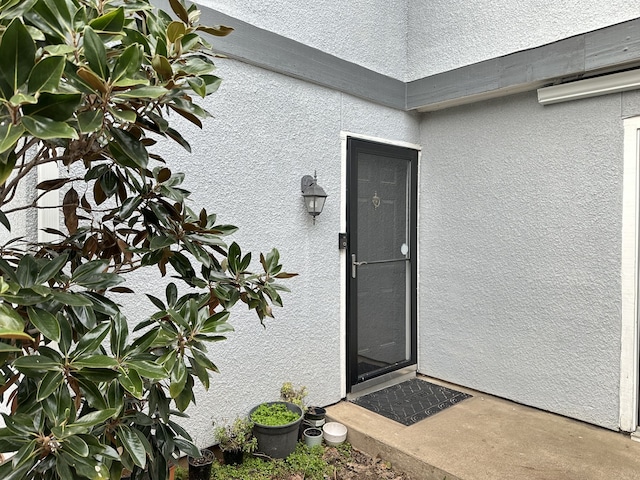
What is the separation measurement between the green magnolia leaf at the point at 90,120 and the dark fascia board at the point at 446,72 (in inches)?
85.5

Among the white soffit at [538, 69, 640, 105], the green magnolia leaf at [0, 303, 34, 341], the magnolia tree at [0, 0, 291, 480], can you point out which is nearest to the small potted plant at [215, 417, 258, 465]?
the magnolia tree at [0, 0, 291, 480]

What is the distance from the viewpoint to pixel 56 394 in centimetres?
102

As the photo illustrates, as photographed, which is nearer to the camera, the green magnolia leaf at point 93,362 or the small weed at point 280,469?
the green magnolia leaf at point 93,362

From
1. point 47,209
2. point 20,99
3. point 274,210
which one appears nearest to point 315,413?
point 274,210

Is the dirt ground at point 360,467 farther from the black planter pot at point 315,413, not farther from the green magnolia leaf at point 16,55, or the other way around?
the green magnolia leaf at point 16,55

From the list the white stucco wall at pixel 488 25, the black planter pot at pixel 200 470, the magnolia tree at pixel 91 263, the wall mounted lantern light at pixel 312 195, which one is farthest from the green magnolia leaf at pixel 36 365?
the white stucco wall at pixel 488 25

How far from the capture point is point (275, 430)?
3.16 metres

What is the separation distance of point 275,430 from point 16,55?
2.89 metres

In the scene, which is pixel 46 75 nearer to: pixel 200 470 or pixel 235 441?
pixel 200 470

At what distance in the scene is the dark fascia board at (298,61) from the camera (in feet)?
10.4

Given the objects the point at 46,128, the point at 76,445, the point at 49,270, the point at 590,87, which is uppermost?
the point at 590,87

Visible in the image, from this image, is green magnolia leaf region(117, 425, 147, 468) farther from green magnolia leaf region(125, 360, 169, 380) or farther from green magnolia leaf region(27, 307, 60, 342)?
green magnolia leaf region(27, 307, 60, 342)

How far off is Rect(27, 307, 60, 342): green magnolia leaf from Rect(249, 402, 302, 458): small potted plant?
8.00 ft

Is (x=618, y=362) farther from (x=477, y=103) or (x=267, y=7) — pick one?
(x=267, y=7)
